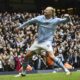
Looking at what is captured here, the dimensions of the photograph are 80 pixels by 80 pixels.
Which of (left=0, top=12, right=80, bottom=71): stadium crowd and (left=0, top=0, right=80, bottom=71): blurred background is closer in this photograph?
(left=0, top=12, right=80, bottom=71): stadium crowd

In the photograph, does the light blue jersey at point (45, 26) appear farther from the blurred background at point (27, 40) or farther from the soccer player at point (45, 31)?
the blurred background at point (27, 40)

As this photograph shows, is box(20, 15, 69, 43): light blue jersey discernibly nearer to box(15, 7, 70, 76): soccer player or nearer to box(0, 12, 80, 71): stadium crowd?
box(15, 7, 70, 76): soccer player

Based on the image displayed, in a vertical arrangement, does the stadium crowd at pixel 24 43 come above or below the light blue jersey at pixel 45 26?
below

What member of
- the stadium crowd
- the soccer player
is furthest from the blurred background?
the soccer player

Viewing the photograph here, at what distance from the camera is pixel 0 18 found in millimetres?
29953

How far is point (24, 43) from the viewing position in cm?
2691

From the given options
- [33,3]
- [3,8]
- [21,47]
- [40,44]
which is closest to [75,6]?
[33,3]

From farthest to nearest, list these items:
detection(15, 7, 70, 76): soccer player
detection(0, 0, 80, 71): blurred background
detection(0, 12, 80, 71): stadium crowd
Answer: detection(0, 0, 80, 71): blurred background < detection(0, 12, 80, 71): stadium crowd < detection(15, 7, 70, 76): soccer player

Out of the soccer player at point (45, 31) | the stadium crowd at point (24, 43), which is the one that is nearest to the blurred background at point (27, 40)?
the stadium crowd at point (24, 43)

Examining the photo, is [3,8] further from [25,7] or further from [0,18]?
[0,18]

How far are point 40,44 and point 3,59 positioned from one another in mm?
8661

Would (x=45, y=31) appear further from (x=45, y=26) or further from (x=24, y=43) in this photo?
(x=24, y=43)

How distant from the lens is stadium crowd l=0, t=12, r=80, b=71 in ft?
80.7

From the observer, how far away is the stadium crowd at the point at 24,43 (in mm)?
24609
